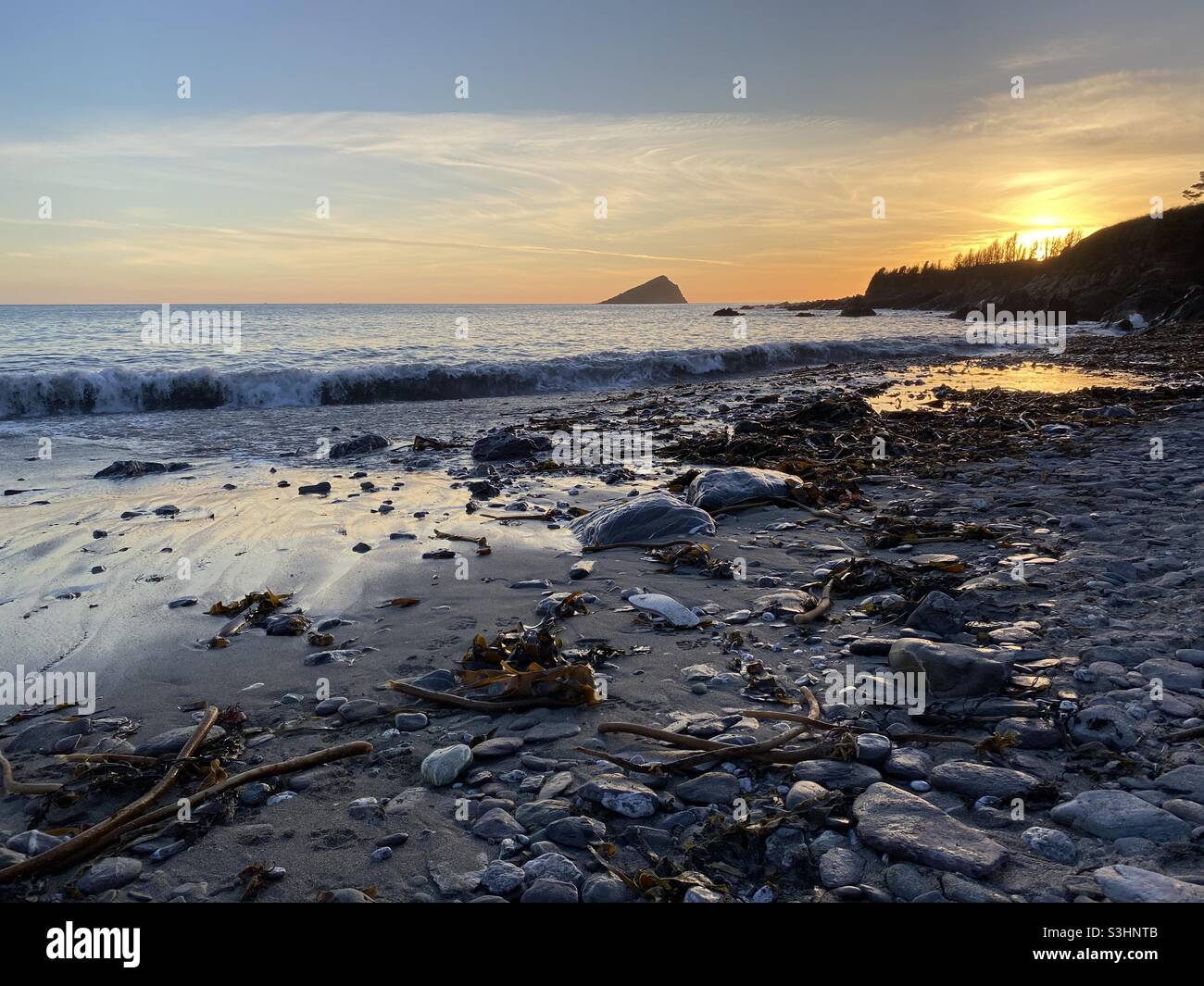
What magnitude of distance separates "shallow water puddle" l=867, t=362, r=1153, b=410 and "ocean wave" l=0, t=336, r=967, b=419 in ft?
22.8

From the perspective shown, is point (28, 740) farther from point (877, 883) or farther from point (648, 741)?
point (877, 883)

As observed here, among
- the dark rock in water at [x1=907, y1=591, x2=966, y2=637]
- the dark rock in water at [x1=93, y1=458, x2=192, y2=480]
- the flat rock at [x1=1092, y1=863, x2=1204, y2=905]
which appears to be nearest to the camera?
the flat rock at [x1=1092, y1=863, x2=1204, y2=905]

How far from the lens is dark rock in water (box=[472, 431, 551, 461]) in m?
10.1

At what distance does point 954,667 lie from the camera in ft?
10.5

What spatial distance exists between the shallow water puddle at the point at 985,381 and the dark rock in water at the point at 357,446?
903 centimetres

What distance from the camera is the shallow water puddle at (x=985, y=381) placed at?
14312 millimetres

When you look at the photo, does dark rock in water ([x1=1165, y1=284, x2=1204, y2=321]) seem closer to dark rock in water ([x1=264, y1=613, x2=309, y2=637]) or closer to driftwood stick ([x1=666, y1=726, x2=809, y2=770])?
driftwood stick ([x1=666, y1=726, x2=809, y2=770])

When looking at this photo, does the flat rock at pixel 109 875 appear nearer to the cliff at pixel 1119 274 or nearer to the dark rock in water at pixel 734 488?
the dark rock in water at pixel 734 488

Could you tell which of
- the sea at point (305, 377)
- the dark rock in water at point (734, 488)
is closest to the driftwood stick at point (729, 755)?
the dark rock in water at point (734, 488)

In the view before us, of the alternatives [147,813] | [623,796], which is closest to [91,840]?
[147,813]

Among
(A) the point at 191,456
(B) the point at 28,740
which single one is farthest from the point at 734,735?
(A) the point at 191,456

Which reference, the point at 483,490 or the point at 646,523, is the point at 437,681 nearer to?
the point at 646,523

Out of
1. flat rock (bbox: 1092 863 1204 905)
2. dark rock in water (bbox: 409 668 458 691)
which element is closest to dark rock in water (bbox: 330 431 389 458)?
dark rock in water (bbox: 409 668 458 691)
